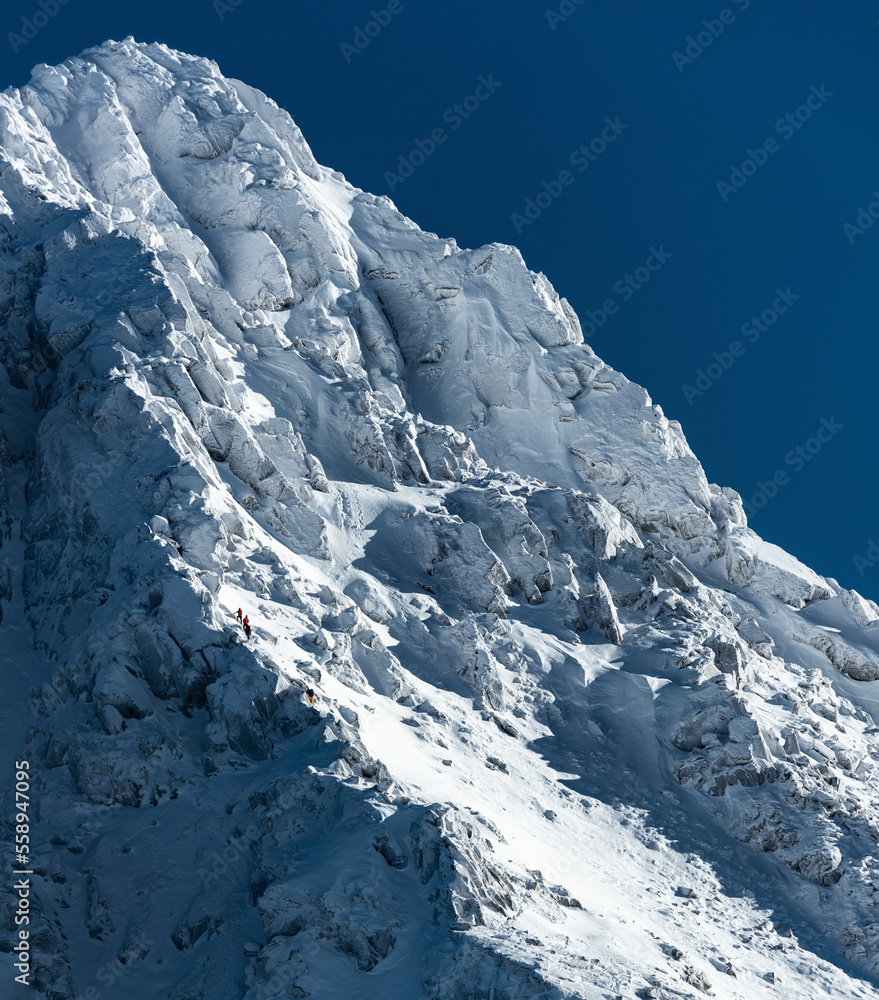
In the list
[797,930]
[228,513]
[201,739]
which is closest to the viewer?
[201,739]

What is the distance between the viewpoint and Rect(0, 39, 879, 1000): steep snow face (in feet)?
98.5

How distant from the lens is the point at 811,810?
45.6m

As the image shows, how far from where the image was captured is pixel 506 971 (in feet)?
81.9

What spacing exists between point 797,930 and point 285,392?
44461 millimetres

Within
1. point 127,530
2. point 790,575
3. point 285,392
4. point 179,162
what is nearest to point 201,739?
point 127,530

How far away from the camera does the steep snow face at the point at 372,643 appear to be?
30.0 metres

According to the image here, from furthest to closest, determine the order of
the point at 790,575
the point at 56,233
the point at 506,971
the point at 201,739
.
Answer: the point at 790,575
the point at 56,233
the point at 201,739
the point at 506,971

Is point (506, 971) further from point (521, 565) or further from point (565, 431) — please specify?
point (565, 431)

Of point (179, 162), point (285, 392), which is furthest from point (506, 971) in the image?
point (179, 162)

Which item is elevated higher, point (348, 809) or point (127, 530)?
point (348, 809)

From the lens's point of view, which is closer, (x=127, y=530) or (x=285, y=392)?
(x=127, y=530)

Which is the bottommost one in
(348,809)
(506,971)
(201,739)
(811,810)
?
(201,739)

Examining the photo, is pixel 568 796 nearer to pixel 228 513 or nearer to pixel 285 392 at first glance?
pixel 228 513

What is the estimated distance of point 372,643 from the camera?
46.6 metres
